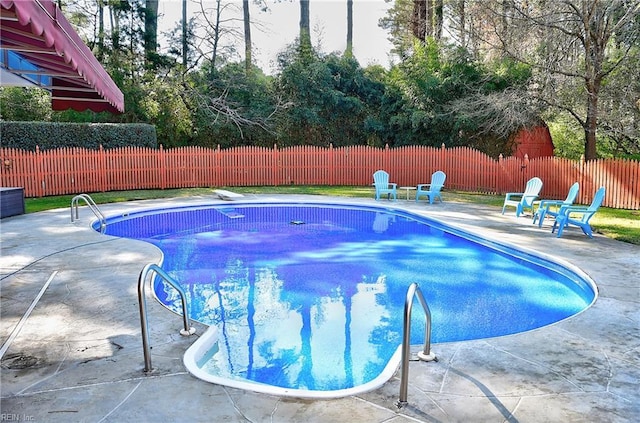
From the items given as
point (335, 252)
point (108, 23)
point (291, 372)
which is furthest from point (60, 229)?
point (108, 23)

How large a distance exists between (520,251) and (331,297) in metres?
3.46

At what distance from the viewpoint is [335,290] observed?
6.92 metres

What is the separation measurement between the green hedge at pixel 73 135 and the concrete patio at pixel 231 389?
1049 cm

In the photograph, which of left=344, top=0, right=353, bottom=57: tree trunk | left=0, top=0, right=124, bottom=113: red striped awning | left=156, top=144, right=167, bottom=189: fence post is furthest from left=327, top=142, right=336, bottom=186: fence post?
left=0, top=0, right=124, bottom=113: red striped awning

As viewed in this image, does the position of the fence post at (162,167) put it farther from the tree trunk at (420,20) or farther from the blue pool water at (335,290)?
the tree trunk at (420,20)

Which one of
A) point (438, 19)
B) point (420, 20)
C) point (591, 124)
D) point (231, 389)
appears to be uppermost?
point (420, 20)

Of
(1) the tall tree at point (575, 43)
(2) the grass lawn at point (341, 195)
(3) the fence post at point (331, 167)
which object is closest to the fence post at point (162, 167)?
(2) the grass lawn at point (341, 195)

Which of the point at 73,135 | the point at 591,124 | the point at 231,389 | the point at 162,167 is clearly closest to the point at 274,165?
the point at 162,167

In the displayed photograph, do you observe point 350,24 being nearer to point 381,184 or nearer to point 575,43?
point 575,43

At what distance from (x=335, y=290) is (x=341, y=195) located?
28.9ft

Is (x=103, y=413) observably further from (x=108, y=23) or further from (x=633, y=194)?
(x=108, y=23)

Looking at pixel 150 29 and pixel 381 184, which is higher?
pixel 150 29

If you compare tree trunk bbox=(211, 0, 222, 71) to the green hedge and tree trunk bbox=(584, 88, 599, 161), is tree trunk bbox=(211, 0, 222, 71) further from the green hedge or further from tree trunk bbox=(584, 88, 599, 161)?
tree trunk bbox=(584, 88, 599, 161)

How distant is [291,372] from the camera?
4.43m
